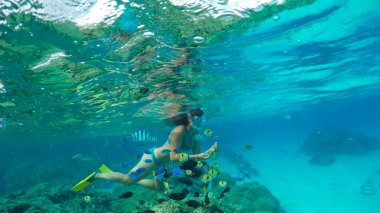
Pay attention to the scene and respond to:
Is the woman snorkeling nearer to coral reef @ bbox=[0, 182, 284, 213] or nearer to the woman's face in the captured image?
the woman's face

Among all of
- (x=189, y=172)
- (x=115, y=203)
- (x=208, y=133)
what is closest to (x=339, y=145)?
(x=115, y=203)

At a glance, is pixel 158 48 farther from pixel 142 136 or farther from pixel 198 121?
pixel 142 136

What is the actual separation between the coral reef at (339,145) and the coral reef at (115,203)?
25.2 metres

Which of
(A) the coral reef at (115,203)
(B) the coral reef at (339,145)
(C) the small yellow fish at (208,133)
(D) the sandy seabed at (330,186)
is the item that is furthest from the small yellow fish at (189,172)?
(B) the coral reef at (339,145)

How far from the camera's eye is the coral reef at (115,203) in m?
7.36

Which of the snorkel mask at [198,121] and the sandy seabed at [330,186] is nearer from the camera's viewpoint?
the snorkel mask at [198,121]

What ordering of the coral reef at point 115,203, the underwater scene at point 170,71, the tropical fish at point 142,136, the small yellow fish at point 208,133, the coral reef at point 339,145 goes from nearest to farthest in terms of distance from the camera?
the coral reef at point 115,203 → the small yellow fish at point 208,133 → the underwater scene at point 170,71 → the tropical fish at point 142,136 → the coral reef at point 339,145

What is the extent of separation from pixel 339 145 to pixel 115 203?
38.2 metres

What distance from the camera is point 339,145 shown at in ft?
132

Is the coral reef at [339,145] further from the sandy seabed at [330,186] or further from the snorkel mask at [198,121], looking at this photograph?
the snorkel mask at [198,121]

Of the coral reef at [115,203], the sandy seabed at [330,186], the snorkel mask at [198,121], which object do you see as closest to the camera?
the coral reef at [115,203]

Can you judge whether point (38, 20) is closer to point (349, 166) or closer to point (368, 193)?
point (368, 193)

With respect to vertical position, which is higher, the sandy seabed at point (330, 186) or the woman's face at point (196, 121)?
the woman's face at point (196, 121)

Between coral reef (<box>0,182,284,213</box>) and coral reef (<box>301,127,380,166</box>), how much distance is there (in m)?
25.2
